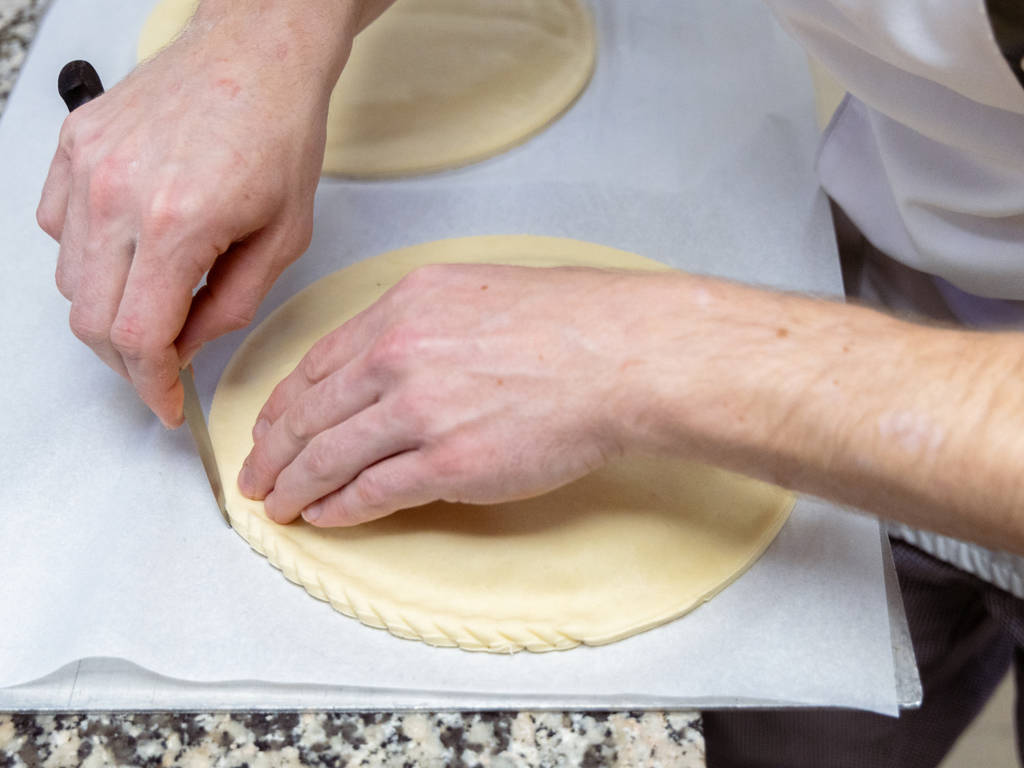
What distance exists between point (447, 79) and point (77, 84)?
1.68 ft

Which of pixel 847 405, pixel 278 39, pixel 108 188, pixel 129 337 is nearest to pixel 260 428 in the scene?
pixel 129 337

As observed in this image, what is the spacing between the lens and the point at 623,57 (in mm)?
1417

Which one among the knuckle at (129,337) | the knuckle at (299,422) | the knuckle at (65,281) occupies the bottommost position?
the knuckle at (299,422)

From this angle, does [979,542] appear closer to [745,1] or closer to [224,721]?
[224,721]

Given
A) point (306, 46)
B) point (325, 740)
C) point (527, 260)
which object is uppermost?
point (306, 46)

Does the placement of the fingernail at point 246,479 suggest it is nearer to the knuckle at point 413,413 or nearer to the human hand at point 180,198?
the human hand at point 180,198

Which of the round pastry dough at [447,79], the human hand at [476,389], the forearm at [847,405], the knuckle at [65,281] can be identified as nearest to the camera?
the forearm at [847,405]

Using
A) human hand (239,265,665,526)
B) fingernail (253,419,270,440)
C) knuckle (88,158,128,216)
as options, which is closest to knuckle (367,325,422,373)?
human hand (239,265,665,526)

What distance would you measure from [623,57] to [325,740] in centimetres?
107

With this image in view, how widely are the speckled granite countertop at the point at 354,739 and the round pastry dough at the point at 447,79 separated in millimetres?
729

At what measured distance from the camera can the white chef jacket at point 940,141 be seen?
0.79m

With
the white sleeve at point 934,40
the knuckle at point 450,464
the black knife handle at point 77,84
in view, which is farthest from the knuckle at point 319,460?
the white sleeve at point 934,40

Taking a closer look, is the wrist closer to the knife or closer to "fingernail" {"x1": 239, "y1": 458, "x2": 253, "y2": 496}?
the knife

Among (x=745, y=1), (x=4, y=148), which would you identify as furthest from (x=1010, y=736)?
(x=4, y=148)
